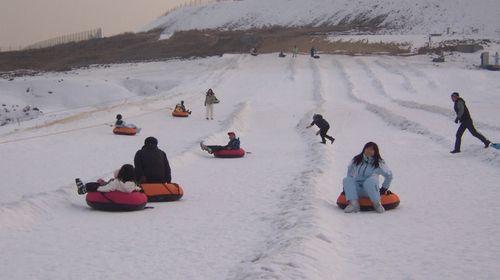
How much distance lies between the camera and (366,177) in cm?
994

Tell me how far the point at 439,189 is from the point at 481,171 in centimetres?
204

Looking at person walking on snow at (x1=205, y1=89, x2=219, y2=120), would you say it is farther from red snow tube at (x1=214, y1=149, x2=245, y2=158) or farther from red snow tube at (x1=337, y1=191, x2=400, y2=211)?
red snow tube at (x1=337, y1=191, x2=400, y2=211)

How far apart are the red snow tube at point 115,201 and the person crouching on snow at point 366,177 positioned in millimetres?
3408

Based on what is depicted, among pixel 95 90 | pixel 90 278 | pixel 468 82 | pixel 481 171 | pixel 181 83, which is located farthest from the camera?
pixel 181 83

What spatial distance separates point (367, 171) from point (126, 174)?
12.7 feet

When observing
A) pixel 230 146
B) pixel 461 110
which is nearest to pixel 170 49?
pixel 230 146

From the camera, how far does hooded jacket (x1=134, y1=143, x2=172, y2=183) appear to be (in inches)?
441

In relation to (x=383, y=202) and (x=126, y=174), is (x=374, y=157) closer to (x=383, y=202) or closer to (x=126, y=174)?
(x=383, y=202)

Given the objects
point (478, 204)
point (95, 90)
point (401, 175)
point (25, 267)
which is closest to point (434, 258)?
point (478, 204)

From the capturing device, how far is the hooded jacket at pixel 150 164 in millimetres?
11211

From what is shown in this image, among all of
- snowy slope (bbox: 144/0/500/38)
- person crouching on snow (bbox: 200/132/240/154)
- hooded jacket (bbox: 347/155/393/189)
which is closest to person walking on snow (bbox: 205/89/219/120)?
person crouching on snow (bbox: 200/132/240/154)

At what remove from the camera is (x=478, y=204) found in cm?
1002

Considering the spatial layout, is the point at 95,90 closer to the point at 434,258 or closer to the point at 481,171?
the point at 481,171

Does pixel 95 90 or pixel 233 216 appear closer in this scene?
pixel 233 216
